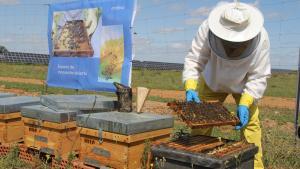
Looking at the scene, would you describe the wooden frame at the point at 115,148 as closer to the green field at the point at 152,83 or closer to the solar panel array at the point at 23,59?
the green field at the point at 152,83

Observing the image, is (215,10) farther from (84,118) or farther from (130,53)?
(130,53)

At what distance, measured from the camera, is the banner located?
6453 millimetres

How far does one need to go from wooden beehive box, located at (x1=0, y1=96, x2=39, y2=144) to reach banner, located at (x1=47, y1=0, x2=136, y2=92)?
1.52 meters

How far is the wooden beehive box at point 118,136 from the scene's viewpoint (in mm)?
4191

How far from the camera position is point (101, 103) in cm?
526

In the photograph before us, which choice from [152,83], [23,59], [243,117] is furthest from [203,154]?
[23,59]

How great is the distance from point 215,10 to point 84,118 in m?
1.80

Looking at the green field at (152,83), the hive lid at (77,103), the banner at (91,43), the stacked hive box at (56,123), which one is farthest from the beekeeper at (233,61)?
the green field at (152,83)

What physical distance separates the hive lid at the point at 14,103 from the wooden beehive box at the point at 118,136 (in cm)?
125

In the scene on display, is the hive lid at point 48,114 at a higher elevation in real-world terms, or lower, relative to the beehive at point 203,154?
higher

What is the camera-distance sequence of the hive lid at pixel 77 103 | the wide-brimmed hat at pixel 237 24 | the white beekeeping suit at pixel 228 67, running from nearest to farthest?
1. the wide-brimmed hat at pixel 237 24
2. the white beekeeping suit at pixel 228 67
3. the hive lid at pixel 77 103

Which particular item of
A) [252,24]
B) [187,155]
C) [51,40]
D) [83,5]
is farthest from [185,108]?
[51,40]

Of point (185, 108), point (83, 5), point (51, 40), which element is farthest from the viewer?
point (51, 40)

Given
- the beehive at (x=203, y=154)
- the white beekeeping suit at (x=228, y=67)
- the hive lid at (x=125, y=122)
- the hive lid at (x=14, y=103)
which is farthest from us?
the hive lid at (x=14, y=103)
